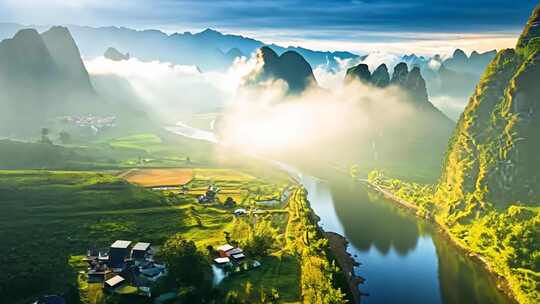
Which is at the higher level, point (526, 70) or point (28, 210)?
point (526, 70)

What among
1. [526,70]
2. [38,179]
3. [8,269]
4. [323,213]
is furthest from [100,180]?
[526,70]

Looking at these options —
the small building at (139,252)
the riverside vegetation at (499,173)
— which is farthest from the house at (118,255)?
the riverside vegetation at (499,173)

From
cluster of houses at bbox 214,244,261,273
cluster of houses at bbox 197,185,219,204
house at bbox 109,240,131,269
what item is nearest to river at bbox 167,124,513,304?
cluster of houses at bbox 214,244,261,273

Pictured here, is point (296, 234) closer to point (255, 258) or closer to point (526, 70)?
point (255, 258)

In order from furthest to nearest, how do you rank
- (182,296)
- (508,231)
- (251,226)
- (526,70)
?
(526,70) < (251,226) < (508,231) < (182,296)

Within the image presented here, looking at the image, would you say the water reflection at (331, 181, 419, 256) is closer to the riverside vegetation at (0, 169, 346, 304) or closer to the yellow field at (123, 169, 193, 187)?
the riverside vegetation at (0, 169, 346, 304)

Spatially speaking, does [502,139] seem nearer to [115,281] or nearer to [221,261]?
[221,261]

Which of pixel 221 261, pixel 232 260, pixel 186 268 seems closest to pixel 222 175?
pixel 232 260
